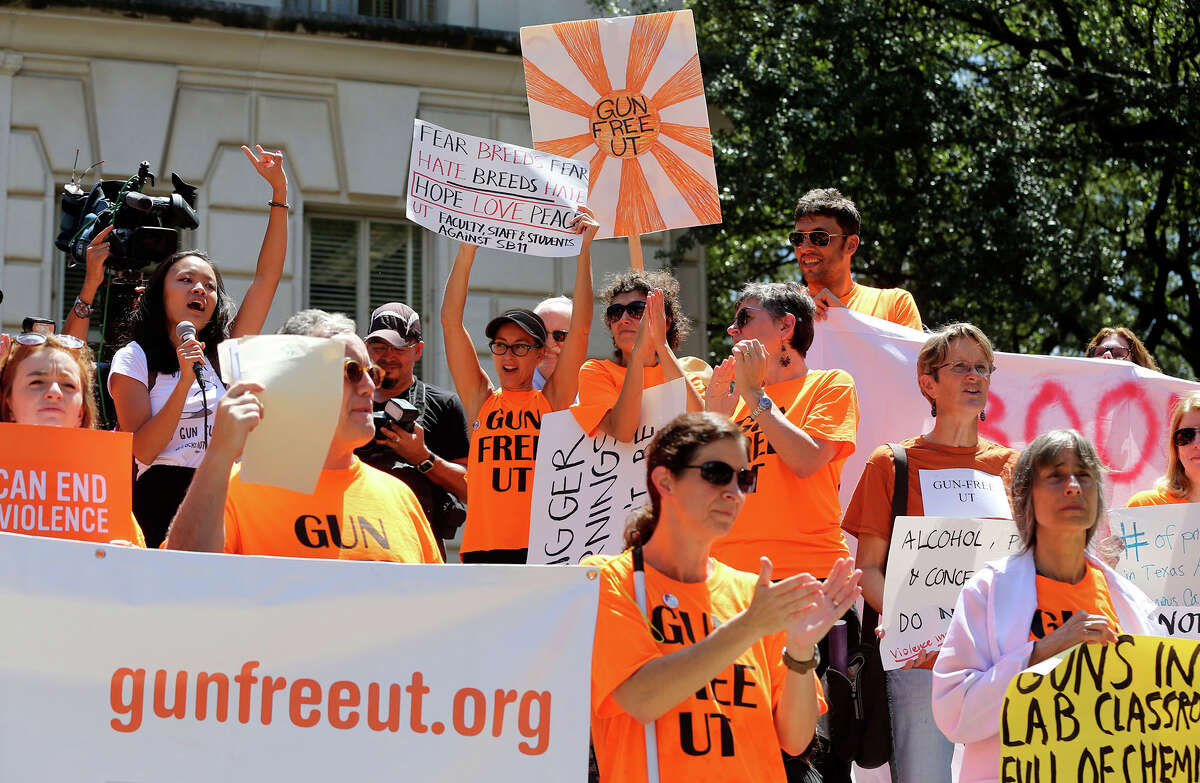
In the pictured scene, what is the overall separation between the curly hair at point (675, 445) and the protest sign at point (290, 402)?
806 mm

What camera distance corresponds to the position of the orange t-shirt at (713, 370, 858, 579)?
4855 mm

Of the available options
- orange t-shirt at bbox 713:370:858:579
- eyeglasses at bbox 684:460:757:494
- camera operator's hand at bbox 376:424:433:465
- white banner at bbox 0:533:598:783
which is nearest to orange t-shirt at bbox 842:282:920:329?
orange t-shirt at bbox 713:370:858:579

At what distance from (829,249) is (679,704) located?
122 inches

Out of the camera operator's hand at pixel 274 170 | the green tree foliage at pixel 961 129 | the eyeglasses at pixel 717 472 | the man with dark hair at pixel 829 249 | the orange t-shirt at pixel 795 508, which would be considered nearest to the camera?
Result: the eyeglasses at pixel 717 472

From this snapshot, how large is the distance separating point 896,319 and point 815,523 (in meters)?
1.78

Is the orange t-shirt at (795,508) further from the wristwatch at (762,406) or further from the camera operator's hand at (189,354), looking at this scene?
the camera operator's hand at (189,354)

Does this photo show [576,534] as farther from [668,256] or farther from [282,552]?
[668,256]

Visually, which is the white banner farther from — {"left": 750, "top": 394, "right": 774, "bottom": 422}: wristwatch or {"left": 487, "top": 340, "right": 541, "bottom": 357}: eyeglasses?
{"left": 487, "top": 340, "right": 541, "bottom": 357}: eyeglasses

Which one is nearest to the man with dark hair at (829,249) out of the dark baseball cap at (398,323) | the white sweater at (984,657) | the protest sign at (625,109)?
the protest sign at (625,109)

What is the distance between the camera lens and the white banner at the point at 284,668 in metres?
3.30

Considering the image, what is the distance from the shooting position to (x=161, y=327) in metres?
5.27

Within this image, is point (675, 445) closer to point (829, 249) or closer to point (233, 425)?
point (233, 425)

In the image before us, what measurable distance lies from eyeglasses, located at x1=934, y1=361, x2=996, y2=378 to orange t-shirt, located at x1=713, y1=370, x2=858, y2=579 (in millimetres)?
422

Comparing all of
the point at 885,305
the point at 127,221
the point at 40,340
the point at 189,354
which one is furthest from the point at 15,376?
the point at 885,305
